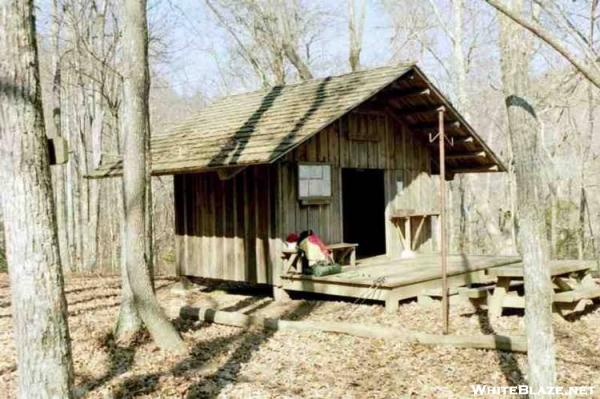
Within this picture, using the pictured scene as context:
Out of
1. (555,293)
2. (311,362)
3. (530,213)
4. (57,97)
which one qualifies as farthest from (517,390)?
(57,97)

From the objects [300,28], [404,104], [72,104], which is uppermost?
[300,28]

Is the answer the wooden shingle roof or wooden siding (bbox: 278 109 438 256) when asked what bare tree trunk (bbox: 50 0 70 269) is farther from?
wooden siding (bbox: 278 109 438 256)

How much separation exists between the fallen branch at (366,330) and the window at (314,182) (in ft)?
10.0

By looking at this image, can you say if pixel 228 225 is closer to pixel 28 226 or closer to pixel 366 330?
pixel 366 330

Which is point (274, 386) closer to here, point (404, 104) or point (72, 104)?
point (404, 104)

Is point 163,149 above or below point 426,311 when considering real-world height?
above

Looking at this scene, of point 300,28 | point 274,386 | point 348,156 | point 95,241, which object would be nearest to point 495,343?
point 274,386

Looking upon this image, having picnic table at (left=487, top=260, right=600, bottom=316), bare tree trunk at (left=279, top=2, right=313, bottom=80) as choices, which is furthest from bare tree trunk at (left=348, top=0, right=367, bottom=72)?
picnic table at (left=487, top=260, right=600, bottom=316)

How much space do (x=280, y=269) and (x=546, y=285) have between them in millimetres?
6402

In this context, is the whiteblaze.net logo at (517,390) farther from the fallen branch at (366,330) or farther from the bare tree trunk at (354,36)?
the bare tree trunk at (354,36)

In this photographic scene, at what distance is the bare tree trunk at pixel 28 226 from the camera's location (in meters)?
4.19

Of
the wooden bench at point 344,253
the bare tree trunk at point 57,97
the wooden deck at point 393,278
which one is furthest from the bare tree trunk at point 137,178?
the bare tree trunk at point 57,97

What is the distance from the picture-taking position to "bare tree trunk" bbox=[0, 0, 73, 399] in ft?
13.7

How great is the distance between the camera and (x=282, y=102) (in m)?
12.6
